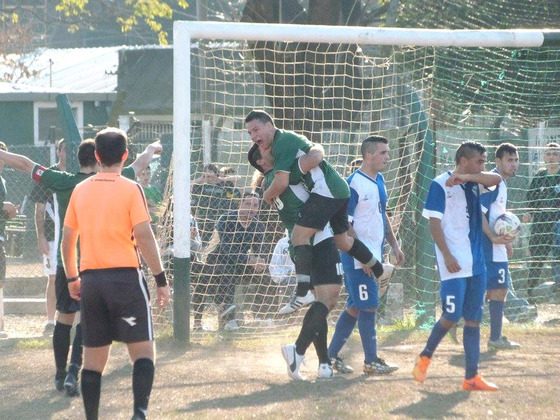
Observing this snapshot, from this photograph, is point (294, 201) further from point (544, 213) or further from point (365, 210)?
point (544, 213)

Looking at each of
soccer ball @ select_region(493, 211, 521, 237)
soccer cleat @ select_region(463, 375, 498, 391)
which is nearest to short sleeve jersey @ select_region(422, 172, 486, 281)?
soccer cleat @ select_region(463, 375, 498, 391)

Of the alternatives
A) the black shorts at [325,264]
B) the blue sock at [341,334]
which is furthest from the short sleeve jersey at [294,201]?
the blue sock at [341,334]

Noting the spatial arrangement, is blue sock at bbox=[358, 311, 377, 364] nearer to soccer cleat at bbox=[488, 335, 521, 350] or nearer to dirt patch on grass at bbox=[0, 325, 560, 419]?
dirt patch on grass at bbox=[0, 325, 560, 419]

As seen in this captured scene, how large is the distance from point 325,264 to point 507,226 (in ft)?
7.28

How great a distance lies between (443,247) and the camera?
24.3 feet

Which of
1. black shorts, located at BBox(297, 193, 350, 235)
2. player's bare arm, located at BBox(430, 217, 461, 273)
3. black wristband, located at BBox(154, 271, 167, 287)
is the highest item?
black shorts, located at BBox(297, 193, 350, 235)

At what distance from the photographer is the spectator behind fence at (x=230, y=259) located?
418 inches

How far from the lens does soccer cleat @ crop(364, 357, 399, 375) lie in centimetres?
806

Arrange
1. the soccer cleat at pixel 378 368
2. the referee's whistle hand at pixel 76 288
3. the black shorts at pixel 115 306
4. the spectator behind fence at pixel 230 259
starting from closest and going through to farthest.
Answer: the black shorts at pixel 115 306 < the referee's whistle hand at pixel 76 288 < the soccer cleat at pixel 378 368 < the spectator behind fence at pixel 230 259

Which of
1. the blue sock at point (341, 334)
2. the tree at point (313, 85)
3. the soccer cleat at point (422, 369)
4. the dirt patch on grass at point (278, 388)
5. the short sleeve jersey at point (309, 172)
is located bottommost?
the dirt patch on grass at point (278, 388)

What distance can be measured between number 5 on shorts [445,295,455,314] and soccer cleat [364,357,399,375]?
0.92m

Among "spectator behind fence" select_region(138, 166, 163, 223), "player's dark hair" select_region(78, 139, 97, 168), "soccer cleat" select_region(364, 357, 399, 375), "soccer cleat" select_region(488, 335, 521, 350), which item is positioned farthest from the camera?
"spectator behind fence" select_region(138, 166, 163, 223)

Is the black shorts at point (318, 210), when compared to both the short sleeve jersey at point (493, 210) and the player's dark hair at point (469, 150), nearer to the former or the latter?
the player's dark hair at point (469, 150)

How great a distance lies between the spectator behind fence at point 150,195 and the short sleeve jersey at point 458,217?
4573 mm
